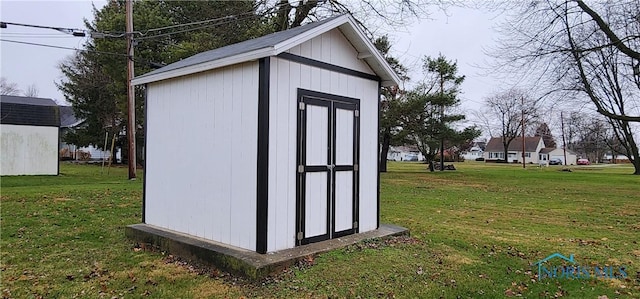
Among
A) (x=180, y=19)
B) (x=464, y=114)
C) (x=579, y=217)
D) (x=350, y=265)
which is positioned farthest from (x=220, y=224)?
(x=464, y=114)

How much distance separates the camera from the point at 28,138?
56.0ft

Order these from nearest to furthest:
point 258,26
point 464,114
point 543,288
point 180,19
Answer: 1. point 543,288
2. point 258,26
3. point 180,19
4. point 464,114

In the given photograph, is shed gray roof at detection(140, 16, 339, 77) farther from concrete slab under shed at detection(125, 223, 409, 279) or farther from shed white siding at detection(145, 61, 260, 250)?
concrete slab under shed at detection(125, 223, 409, 279)

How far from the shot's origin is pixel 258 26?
1400 cm

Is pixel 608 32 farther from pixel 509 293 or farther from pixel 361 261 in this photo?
pixel 361 261

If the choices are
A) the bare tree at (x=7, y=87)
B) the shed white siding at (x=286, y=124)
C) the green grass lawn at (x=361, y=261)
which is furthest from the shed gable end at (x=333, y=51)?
the bare tree at (x=7, y=87)

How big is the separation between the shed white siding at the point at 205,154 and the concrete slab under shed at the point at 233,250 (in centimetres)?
16

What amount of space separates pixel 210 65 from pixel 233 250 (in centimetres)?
214

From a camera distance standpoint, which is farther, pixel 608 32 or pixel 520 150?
pixel 520 150

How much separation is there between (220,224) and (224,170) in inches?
25.2

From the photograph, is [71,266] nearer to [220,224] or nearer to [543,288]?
[220,224]

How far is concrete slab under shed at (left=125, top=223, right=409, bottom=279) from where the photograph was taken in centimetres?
405

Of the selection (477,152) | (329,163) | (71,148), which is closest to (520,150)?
(477,152)

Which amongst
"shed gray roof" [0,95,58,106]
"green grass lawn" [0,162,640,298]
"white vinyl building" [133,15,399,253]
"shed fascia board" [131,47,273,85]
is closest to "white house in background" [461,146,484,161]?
"shed gray roof" [0,95,58,106]
